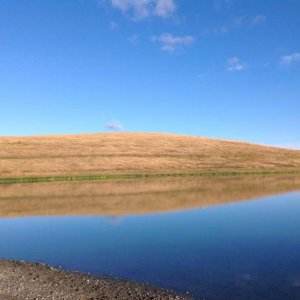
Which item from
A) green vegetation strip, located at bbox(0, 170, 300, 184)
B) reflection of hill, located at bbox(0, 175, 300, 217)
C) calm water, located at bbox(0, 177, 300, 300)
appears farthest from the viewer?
green vegetation strip, located at bbox(0, 170, 300, 184)

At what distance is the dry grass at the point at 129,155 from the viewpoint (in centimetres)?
8006

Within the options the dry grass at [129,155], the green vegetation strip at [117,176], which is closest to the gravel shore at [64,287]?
the green vegetation strip at [117,176]

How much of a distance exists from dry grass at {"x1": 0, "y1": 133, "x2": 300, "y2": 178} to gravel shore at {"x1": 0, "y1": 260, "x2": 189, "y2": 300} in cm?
5775

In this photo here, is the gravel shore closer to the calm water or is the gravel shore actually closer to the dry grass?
the calm water

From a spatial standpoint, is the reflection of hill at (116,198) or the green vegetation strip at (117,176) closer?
the reflection of hill at (116,198)

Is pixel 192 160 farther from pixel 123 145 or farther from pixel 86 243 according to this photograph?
pixel 86 243

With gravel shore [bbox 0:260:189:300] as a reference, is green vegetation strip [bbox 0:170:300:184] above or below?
above

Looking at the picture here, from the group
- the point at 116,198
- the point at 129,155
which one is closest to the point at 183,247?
the point at 116,198

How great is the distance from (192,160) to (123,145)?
803 inches

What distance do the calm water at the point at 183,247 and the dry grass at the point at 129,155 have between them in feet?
148

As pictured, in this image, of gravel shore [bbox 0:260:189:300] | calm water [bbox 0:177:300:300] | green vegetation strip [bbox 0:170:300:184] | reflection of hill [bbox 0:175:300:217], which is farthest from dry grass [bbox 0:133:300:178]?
gravel shore [bbox 0:260:189:300]

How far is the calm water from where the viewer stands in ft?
53.5

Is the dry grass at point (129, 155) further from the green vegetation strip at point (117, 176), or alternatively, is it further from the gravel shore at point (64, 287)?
the gravel shore at point (64, 287)

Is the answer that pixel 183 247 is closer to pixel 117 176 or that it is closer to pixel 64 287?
pixel 64 287
